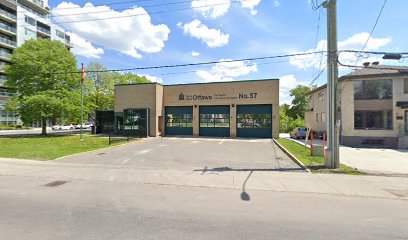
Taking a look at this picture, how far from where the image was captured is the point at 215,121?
2605 cm

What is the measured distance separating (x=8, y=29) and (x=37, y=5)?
11716mm

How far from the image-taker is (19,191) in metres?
6.31

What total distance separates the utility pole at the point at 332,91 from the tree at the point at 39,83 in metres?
26.7

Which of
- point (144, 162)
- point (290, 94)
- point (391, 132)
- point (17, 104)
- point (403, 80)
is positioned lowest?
point (144, 162)

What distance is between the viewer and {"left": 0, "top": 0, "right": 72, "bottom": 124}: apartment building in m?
45.5

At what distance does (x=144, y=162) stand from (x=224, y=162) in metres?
4.13

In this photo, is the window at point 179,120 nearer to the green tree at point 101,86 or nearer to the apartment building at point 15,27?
the green tree at point 101,86

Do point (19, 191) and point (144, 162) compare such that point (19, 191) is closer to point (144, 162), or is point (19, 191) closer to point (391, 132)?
point (144, 162)

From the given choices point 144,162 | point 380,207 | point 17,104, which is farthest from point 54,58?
point 380,207

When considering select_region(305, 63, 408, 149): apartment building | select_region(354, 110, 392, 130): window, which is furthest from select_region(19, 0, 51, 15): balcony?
select_region(354, 110, 392, 130): window

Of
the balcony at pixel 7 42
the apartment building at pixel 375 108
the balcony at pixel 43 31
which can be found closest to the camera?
the apartment building at pixel 375 108

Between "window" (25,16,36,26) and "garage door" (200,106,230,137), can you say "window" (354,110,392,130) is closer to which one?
"garage door" (200,106,230,137)

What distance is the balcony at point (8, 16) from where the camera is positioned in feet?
150

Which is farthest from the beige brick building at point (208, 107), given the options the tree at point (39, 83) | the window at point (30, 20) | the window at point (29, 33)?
the window at point (30, 20)
